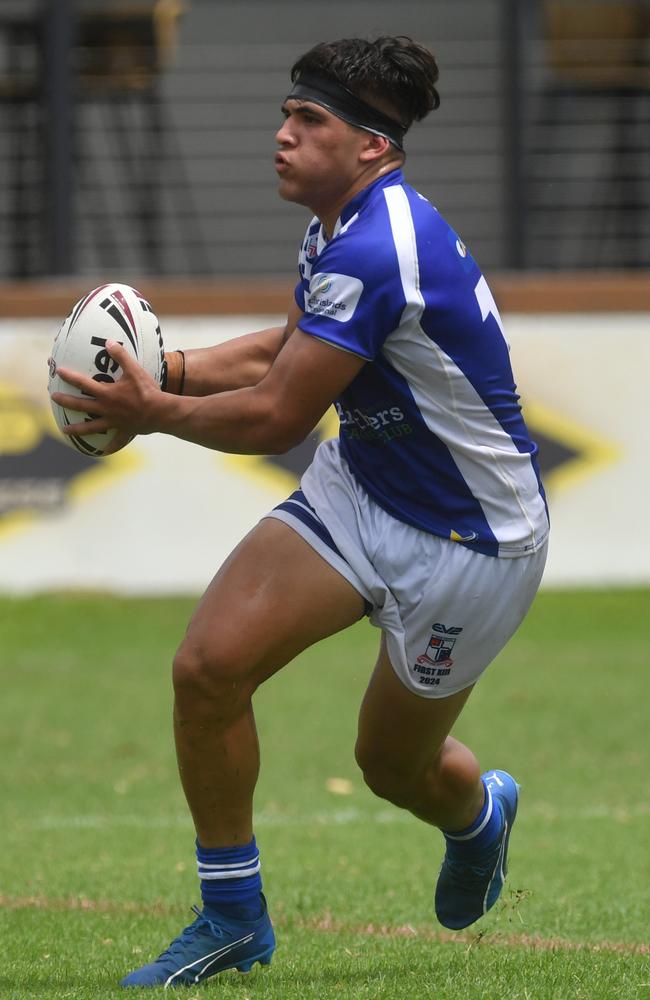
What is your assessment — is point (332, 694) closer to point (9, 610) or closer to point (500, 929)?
point (9, 610)

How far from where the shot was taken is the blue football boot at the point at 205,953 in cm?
428

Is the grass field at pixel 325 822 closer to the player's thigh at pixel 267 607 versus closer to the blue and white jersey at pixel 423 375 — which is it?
the player's thigh at pixel 267 607

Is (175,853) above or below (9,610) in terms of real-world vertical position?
above

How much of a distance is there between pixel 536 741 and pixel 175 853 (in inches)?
114

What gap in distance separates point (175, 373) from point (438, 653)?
1095 millimetres

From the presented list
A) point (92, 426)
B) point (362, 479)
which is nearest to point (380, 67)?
point (362, 479)

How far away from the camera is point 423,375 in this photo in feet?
14.2

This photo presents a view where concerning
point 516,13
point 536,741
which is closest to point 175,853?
point 536,741

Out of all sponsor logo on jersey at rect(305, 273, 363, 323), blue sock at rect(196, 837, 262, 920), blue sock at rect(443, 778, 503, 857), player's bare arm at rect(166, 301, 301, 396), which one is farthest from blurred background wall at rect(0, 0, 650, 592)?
sponsor logo on jersey at rect(305, 273, 363, 323)

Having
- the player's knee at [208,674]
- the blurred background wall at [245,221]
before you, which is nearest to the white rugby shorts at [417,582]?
the player's knee at [208,674]

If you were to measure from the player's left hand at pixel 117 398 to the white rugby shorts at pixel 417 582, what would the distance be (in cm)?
51

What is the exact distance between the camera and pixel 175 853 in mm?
6766

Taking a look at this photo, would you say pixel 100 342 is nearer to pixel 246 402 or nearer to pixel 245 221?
pixel 246 402

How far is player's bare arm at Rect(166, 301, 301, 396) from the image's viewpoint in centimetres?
483
